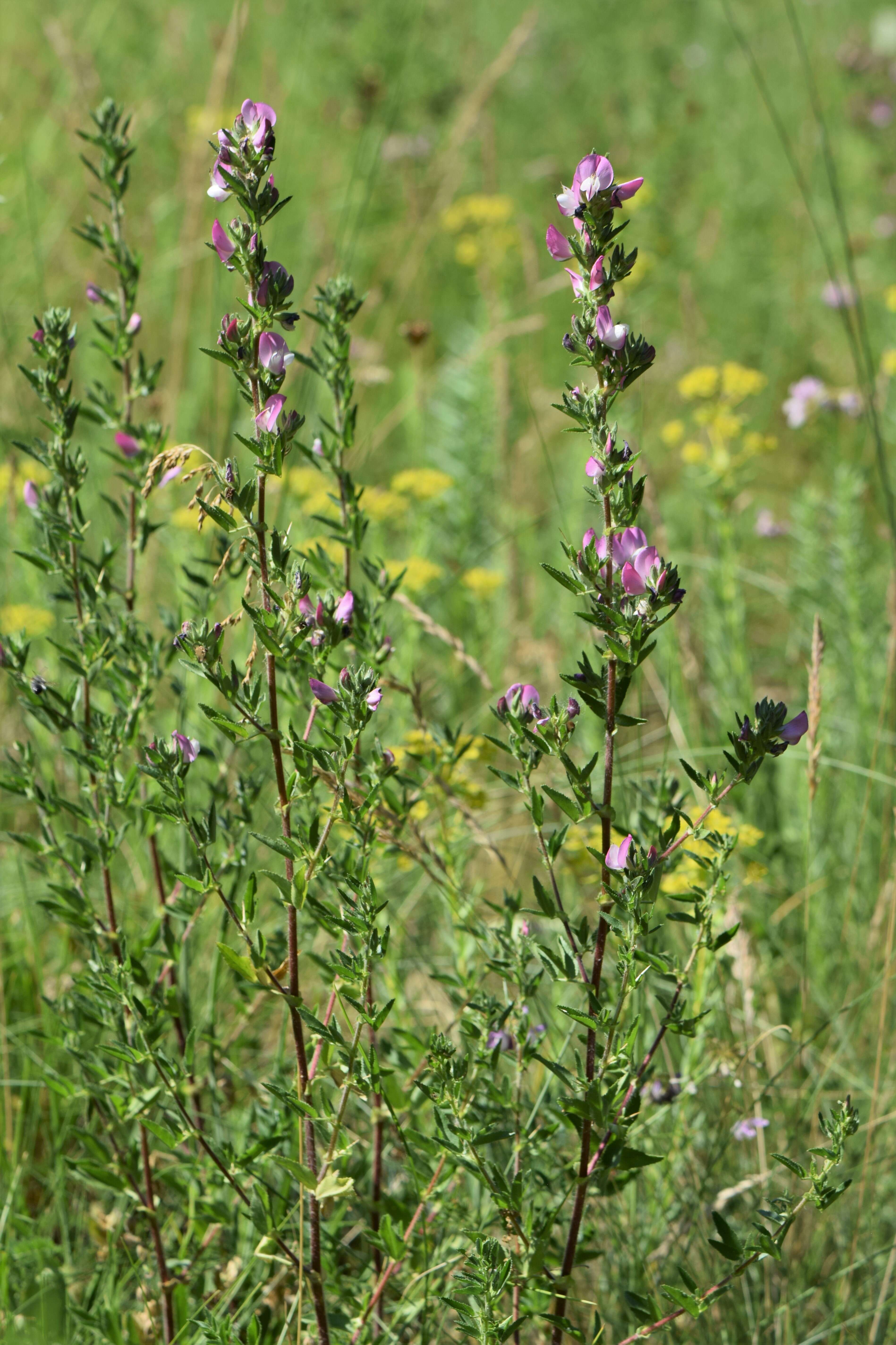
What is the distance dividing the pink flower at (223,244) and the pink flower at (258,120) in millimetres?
79

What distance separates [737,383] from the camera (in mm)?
2658

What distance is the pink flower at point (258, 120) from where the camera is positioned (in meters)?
0.98

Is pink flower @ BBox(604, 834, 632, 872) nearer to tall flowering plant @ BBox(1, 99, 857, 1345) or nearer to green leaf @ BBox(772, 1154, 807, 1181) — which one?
tall flowering plant @ BBox(1, 99, 857, 1345)

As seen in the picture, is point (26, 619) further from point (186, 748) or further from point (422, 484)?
point (186, 748)

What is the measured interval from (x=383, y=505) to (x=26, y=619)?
0.84 m

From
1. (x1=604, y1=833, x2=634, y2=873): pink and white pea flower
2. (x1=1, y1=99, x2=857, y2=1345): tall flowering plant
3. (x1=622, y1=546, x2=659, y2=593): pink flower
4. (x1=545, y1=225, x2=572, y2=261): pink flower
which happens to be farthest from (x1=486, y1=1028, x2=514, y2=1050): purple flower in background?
(x1=545, y1=225, x2=572, y2=261): pink flower

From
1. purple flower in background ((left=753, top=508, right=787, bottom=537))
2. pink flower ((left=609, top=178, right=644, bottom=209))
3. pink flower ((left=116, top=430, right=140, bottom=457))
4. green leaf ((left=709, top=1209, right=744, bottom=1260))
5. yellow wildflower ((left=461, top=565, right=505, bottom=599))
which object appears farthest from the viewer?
purple flower in background ((left=753, top=508, right=787, bottom=537))

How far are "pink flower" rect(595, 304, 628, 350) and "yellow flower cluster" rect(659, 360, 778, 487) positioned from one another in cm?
152

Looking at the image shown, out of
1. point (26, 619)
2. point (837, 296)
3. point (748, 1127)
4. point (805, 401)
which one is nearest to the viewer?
point (748, 1127)

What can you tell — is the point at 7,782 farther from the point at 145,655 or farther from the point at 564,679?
the point at 564,679

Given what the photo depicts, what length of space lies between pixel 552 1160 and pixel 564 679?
2.24 feet

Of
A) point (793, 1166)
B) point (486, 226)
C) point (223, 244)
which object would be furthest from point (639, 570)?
point (486, 226)

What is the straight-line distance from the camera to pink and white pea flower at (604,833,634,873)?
1.01m

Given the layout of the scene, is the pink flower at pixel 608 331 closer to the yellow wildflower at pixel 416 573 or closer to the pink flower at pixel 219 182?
the pink flower at pixel 219 182
